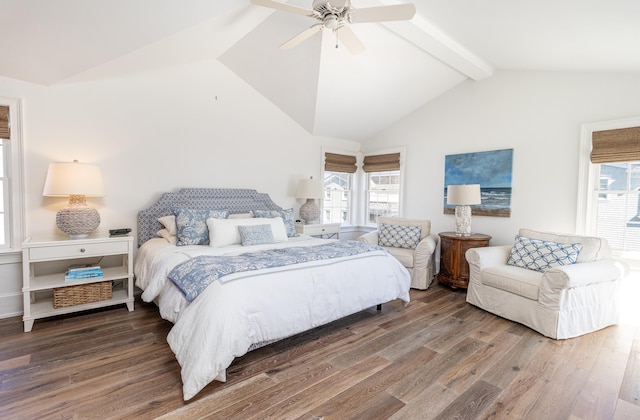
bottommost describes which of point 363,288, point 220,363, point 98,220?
point 220,363

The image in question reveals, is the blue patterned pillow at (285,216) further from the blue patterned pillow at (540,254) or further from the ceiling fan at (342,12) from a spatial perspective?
the blue patterned pillow at (540,254)

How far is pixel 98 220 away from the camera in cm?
309

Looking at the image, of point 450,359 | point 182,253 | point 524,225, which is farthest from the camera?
point 524,225

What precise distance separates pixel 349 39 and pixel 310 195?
2.42m

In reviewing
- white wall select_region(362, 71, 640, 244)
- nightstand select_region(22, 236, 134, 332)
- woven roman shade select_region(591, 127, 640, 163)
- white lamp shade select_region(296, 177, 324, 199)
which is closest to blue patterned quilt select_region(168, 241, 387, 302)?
nightstand select_region(22, 236, 134, 332)

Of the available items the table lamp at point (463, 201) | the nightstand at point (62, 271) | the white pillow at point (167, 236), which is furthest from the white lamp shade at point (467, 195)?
the nightstand at point (62, 271)

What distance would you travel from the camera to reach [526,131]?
3.88 metres

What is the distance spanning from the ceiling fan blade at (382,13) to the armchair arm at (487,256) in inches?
95.9

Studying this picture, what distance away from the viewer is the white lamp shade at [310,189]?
15.4ft

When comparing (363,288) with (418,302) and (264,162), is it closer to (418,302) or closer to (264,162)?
(418,302)

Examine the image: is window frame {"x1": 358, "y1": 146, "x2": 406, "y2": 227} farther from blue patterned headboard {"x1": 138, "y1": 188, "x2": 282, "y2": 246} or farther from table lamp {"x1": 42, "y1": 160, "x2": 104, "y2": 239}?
table lamp {"x1": 42, "y1": 160, "x2": 104, "y2": 239}

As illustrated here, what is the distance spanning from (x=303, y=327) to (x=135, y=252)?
2.35 m

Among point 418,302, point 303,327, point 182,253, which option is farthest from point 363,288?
point 182,253

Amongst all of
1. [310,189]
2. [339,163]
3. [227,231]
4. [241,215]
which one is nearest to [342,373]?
[227,231]
